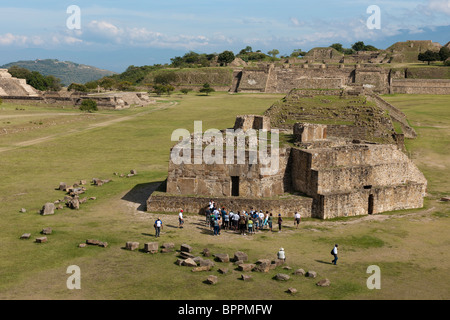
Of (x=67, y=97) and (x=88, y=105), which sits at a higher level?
(x=67, y=97)

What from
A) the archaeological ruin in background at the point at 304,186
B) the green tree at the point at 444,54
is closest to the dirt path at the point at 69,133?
the archaeological ruin in background at the point at 304,186

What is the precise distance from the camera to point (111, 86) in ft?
290

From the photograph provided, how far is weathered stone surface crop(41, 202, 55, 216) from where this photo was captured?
18844 mm

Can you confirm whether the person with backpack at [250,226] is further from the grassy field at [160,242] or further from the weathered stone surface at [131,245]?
the weathered stone surface at [131,245]

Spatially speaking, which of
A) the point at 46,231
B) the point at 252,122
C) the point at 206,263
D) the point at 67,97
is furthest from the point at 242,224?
the point at 67,97

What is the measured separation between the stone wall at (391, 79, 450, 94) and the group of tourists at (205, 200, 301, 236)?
59.5m

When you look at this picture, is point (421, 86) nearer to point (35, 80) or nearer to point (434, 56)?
point (434, 56)

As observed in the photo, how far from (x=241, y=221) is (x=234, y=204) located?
1.86m

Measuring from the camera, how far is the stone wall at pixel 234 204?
1920cm

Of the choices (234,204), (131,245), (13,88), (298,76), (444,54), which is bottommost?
(131,245)

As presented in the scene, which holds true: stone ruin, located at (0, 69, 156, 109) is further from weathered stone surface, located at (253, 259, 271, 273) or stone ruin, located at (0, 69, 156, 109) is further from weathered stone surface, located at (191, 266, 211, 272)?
weathered stone surface, located at (253, 259, 271, 273)

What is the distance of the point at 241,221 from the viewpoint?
17500 millimetres
